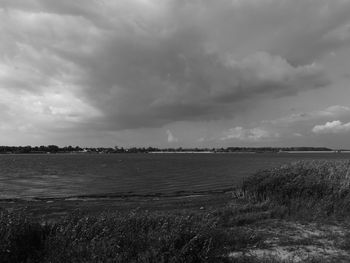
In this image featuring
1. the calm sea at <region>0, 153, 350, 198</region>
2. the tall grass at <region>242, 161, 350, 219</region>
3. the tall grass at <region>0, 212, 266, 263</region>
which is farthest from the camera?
the calm sea at <region>0, 153, 350, 198</region>

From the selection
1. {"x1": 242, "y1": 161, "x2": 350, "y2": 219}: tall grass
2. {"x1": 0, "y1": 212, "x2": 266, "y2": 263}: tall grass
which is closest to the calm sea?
{"x1": 242, "y1": 161, "x2": 350, "y2": 219}: tall grass

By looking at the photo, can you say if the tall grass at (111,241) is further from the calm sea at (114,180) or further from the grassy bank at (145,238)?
the calm sea at (114,180)

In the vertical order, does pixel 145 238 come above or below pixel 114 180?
above

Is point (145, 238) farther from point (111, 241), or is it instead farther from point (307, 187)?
point (307, 187)

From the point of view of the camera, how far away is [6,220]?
691 centimetres

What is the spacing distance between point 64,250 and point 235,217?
6.76 meters

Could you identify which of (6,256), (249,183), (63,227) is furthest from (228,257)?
(249,183)

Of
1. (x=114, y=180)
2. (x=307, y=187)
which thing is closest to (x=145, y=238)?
(x=307, y=187)

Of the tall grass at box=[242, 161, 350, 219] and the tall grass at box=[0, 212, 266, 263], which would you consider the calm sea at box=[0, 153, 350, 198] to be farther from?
the tall grass at box=[0, 212, 266, 263]

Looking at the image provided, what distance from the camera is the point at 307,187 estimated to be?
50.4 feet

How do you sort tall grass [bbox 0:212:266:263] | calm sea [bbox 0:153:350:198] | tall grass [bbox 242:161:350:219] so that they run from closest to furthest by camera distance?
tall grass [bbox 0:212:266:263]
tall grass [bbox 242:161:350:219]
calm sea [bbox 0:153:350:198]

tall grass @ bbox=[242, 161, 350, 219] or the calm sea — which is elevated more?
tall grass @ bbox=[242, 161, 350, 219]

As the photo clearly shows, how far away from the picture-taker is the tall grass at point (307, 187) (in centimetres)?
1245

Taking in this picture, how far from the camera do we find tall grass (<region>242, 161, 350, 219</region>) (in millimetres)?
12445
